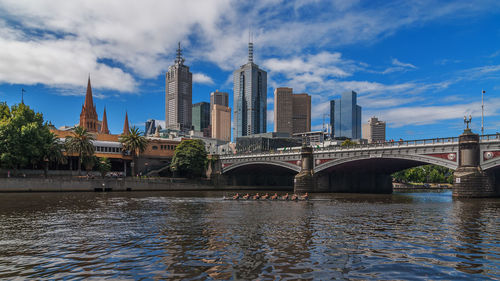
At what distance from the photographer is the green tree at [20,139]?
2653 inches

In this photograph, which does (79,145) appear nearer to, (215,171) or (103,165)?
(103,165)

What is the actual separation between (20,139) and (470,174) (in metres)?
76.3

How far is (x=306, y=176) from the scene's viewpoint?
75438 mm

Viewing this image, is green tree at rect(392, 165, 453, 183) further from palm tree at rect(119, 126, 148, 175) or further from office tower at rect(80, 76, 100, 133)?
office tower at rect(80, 76, 100, 133)

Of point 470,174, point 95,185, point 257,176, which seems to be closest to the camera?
point 470,174

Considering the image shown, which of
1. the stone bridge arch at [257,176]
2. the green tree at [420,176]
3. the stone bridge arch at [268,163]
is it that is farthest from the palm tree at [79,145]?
the green tree at [420,176]

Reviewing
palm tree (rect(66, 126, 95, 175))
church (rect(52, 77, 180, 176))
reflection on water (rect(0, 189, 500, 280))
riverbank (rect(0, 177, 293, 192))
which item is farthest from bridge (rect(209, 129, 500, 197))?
palm tree (rect(66, 126, 95, 175))

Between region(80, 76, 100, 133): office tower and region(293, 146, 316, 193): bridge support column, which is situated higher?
region(80, 76, 100, 133): office tower

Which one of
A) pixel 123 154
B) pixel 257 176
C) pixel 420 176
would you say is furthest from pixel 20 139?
pixel 420 176

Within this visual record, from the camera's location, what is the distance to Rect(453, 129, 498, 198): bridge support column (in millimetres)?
50844

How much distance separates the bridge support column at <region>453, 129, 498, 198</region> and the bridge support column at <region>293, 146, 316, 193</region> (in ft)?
93.7

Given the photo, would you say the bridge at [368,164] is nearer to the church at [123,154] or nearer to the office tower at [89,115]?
the church at [123,154]

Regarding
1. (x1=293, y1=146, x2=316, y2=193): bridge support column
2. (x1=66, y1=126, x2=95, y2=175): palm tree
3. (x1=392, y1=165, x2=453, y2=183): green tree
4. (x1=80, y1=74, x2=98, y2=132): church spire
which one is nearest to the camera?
(x1=293, y1=146, x2=316, y2=193): bridge support column

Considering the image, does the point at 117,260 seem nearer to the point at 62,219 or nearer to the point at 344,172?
the point at 62,219
